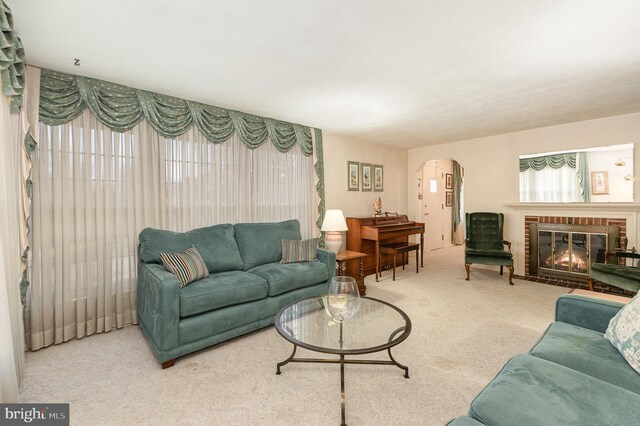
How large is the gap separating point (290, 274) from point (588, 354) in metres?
2.21

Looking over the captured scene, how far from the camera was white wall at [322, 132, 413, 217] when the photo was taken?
483 cm

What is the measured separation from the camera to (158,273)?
2.37m

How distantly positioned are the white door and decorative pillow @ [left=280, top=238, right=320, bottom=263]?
3904 mm

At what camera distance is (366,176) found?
540 centimetres

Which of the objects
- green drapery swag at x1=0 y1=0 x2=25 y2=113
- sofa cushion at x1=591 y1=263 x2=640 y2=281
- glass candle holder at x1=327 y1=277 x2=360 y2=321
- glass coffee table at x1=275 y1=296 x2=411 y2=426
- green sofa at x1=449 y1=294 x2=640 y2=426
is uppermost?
green drapery swag at x1=0 y1=0 x2=25 y2=113

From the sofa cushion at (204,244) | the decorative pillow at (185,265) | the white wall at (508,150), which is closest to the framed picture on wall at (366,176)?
the white wall at (508,150)

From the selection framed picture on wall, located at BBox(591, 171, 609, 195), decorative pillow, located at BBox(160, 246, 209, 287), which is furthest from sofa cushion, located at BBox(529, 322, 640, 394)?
framed picture on wall, located at BBox(591, 171, 609, 195)

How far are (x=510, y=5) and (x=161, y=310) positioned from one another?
2998 mm

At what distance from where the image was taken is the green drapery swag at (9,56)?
1547 mm

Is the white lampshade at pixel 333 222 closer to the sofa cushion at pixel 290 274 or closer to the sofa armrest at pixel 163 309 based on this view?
the sofa cushion at pixel 290 274

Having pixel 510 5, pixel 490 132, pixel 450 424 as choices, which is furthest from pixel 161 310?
pixel 490 132

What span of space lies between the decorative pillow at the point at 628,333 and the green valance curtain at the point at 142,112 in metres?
3.55

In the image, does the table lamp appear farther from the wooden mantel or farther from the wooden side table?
the wooden mantel

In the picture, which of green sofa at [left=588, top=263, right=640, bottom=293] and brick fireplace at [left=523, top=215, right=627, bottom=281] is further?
brick fireplace at [left=523, top=215, right=627, bottom=281]
